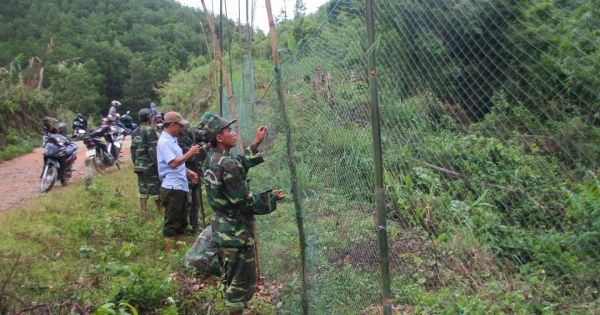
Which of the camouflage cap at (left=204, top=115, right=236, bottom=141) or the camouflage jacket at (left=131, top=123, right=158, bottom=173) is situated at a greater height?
the camouflage cap at (left=204, top=115, right=236, bottom=141)

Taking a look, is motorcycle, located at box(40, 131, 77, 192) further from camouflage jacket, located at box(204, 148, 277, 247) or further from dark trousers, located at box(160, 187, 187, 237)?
camouflage jacket, located at box(204, 148, 277, 247)

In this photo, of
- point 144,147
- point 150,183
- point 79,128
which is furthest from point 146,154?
point 79,128

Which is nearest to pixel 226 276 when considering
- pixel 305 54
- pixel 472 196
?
pixel 305 54

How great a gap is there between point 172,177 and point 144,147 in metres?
1.43

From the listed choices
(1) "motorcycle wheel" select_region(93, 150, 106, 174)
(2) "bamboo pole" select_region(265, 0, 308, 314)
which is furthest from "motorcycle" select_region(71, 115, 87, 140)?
(2) "bamboo pole" select_region(265, 0, 308, 314)

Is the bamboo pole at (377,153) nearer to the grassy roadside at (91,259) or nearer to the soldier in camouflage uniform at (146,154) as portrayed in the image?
the grassy roadside at (91,259)

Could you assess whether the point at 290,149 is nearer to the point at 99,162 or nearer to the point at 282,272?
the point at 282,272

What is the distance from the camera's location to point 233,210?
3.41 meters

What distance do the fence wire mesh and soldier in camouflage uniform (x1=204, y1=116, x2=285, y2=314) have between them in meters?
0.41

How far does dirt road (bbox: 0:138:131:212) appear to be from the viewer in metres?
7.99

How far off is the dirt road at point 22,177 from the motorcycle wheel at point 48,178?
0.11 meters

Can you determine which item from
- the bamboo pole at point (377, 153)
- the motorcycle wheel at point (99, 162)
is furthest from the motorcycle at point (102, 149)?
the bamboo pole at point (377, 153)

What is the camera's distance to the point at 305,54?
10.9 ft

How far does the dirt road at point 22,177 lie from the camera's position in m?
7.99
